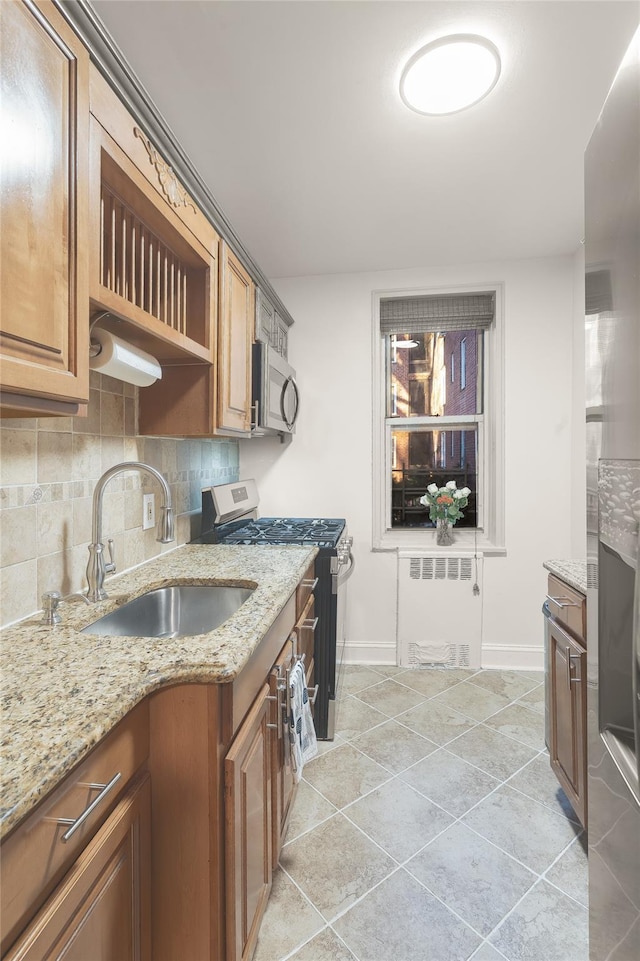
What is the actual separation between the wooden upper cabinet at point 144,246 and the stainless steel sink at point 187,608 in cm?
83

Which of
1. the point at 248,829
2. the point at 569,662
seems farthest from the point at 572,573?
the point at 248,829

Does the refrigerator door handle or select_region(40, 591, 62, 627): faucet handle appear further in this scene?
select_region(40, 591, 62, 627): faucet handle

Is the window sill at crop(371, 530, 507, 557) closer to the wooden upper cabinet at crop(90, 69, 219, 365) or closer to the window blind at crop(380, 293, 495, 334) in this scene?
the window blind at crop(380, 293, 495, 334)

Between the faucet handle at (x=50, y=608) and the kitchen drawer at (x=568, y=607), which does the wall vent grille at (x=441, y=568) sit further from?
the faucet handle at (x=50, y=608)

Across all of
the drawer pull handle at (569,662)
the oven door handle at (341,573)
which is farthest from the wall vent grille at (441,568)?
the drawer pull handle at (569,662)

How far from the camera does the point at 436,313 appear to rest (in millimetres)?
3021

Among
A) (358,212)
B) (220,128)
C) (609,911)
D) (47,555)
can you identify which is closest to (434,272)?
(358,212)

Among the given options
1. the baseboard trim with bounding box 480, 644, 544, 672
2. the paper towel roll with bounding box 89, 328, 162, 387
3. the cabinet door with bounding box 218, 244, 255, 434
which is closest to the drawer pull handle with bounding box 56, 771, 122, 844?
the paper towel roll with bounding box 89, 328, 162, 387

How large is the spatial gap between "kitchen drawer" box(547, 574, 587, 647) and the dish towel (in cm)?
92

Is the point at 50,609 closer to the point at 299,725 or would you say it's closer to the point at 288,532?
the point at 299,725

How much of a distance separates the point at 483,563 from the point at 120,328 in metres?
2.50

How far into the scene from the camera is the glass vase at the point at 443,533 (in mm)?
3021

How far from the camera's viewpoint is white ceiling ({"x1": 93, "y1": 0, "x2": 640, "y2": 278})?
1297 mm

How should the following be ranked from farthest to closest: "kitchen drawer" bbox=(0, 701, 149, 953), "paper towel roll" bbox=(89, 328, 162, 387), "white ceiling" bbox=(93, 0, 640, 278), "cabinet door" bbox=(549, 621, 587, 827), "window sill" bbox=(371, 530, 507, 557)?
"window sill" bbox=(371, 530, 507, 557) < "cabinet door" bbox=(549, 621, 587, 827) < "white ceiling" bbox=(93, 0, 640, 278) < "paper towel roll" bbox=(89, 328, 162, 387) < "kitchen drawer" bbox=(0, 701, 149, 953)
